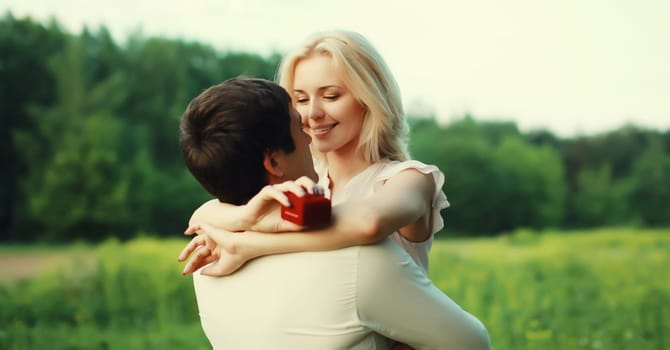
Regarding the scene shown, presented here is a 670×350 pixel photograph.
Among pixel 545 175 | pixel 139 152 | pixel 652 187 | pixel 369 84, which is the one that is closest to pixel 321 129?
pixel 369 84

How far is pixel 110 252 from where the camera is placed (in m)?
11.2

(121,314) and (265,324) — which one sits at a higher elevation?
(265,324)

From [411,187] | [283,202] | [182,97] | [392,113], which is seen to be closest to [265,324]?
[283,202]

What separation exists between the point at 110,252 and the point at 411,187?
10.6 metres

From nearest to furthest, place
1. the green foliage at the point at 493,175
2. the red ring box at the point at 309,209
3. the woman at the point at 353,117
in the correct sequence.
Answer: the red ring box at the point at 309,209 < the woman at the point at 353,117 < the green foliage at the point at 493,175

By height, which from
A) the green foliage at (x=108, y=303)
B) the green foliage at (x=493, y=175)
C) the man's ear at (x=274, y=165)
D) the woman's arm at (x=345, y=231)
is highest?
the man's ear at (x=274, y=165)

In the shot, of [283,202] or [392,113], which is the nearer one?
[283,202]

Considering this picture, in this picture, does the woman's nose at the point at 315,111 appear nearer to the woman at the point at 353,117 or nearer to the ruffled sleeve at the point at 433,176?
the woman at the point at 353,117

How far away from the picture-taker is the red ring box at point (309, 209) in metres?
0.91

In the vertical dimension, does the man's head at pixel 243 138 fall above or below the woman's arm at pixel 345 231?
above

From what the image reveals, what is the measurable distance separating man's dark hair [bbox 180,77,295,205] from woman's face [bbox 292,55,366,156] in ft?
1.79

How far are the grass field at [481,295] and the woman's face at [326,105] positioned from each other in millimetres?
3058

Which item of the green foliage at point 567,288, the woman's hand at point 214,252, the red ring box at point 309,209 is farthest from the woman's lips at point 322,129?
the green foliage at point 567,288

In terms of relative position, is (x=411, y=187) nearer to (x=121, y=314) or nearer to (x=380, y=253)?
(x=380, y=253)
